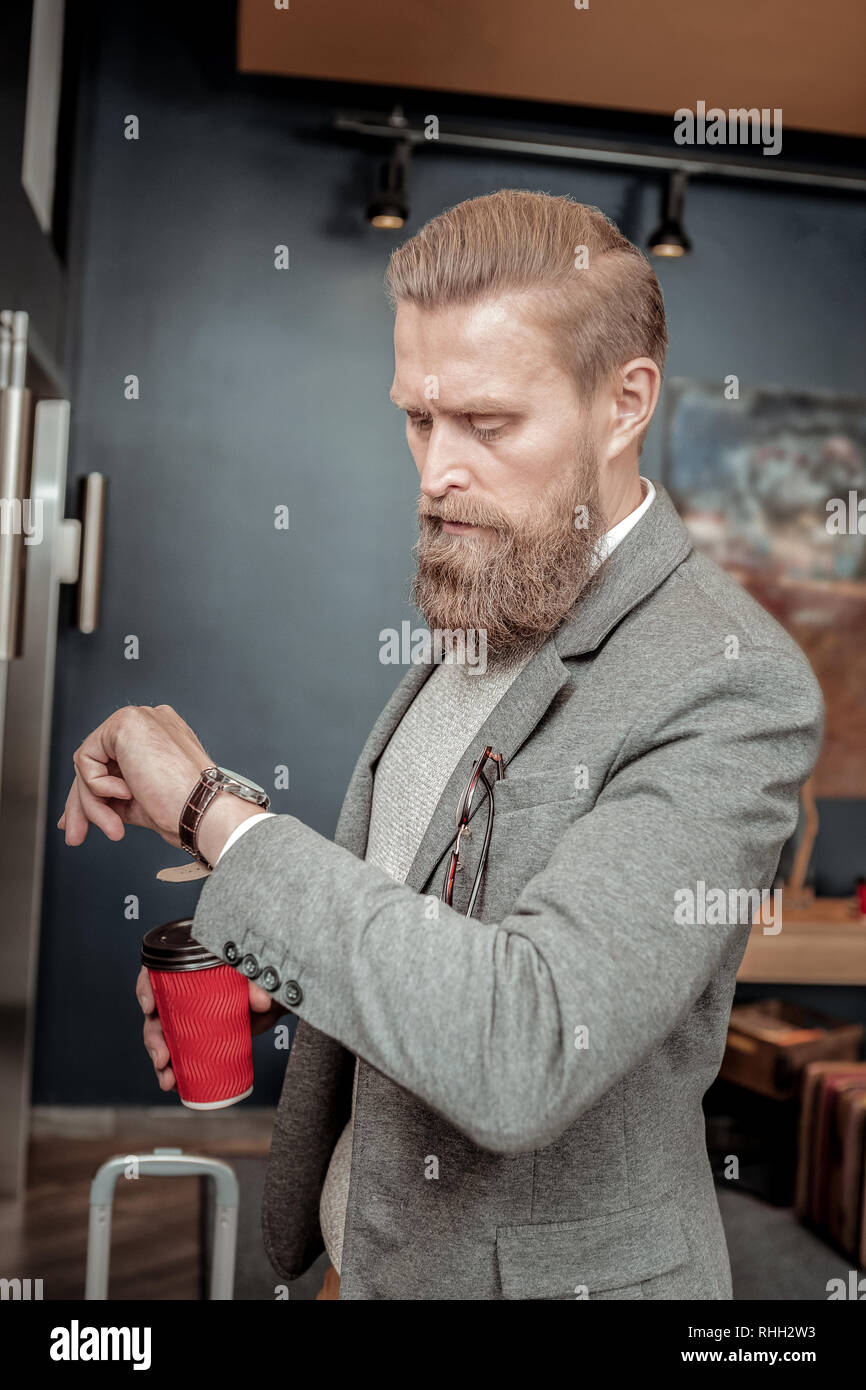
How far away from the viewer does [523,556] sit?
89 cm

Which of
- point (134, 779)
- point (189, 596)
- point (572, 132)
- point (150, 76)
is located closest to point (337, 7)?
point (150, 76)

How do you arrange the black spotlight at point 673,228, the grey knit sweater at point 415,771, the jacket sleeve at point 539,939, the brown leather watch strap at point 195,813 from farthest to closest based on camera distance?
the black spotlight at point 673,228 < the grey knit sweater at point 415,771 < the brown leather watch strap at point 195,813 < the jacket sleeve at point 539,939

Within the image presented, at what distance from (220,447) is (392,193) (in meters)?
0.80

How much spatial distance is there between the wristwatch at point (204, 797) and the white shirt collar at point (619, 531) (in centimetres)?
34

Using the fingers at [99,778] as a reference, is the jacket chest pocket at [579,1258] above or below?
below

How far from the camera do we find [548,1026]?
627 millimetres

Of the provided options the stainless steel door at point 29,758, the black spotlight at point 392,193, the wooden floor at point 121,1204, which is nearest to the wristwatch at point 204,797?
the wooden floor at point 121,1204

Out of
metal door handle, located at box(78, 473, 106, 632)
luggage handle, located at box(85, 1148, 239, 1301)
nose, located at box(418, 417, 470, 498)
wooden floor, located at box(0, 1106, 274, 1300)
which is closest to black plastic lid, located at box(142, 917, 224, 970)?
nose, located at box(418, 417, 470, 498)

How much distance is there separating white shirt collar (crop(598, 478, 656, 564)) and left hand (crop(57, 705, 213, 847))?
14.1 inches

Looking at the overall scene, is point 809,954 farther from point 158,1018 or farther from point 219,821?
point 219,821

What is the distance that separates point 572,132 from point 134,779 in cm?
301

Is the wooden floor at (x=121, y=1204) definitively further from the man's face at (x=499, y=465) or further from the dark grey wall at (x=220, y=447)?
the man's face at (x=499, y=465)

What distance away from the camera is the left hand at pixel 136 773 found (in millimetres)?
782
